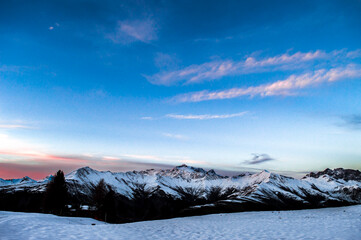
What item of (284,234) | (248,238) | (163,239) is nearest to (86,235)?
(163,239)

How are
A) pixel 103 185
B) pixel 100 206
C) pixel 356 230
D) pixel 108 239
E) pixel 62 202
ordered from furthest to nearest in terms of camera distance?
Result: pixel 103 185
pixel 100 206
pixel 62 202
pixel 356 230
pixel 108 239

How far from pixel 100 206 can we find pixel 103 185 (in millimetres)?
6564

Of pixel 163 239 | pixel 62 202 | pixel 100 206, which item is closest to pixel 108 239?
pixel 163 239

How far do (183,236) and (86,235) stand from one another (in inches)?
305

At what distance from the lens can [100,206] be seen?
64.0 meters

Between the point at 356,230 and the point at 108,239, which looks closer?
the point at 108,239

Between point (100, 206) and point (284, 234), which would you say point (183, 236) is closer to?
point (284, 234)

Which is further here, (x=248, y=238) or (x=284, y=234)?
(x=284, y=234)

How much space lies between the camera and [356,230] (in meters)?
18.7

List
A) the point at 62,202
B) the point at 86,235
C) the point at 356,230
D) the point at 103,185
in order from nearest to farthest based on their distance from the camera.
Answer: the point at 86,235
the point at 356,230
the point at 62,202
the point at 103,185

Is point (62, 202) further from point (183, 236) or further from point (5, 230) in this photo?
point (183, 236)

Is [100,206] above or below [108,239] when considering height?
below

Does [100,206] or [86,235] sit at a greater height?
[86,235]

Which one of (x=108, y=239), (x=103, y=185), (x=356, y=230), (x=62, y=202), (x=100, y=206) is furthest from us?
(x=103, y=185)
